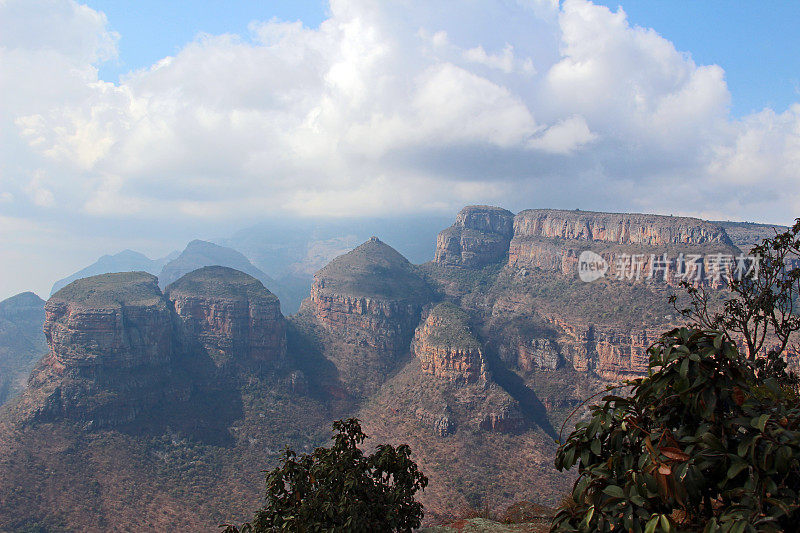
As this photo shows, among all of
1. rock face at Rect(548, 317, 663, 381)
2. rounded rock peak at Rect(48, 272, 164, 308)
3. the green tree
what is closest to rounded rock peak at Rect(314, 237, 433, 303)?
rounded rock peak at Rect(48, 272, 164, 308)

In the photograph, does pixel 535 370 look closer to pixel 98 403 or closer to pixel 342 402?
pixel 342 402

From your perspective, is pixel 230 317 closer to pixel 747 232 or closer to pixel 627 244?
pixel 627 244

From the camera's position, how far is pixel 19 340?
5369 inches

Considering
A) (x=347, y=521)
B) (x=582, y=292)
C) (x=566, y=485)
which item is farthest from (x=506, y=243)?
(x=347, y=521)

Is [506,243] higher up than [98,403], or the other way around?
[506,243]

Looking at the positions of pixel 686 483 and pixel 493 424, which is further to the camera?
pixel 493 424

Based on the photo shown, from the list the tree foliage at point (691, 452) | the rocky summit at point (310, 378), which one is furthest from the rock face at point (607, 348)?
the tree foliage at point (691, 452)

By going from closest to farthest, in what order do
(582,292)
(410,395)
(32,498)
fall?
(32,498) → (410,395) → (582,292)

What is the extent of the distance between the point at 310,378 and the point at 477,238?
254ft

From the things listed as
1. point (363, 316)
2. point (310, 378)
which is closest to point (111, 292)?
point (310, 378)

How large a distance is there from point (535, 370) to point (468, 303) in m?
35.5

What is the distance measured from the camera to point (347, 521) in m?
8.70

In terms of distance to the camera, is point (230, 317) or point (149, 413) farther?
point (230, 317)

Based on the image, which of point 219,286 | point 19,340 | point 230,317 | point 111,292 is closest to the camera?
point 111,292
